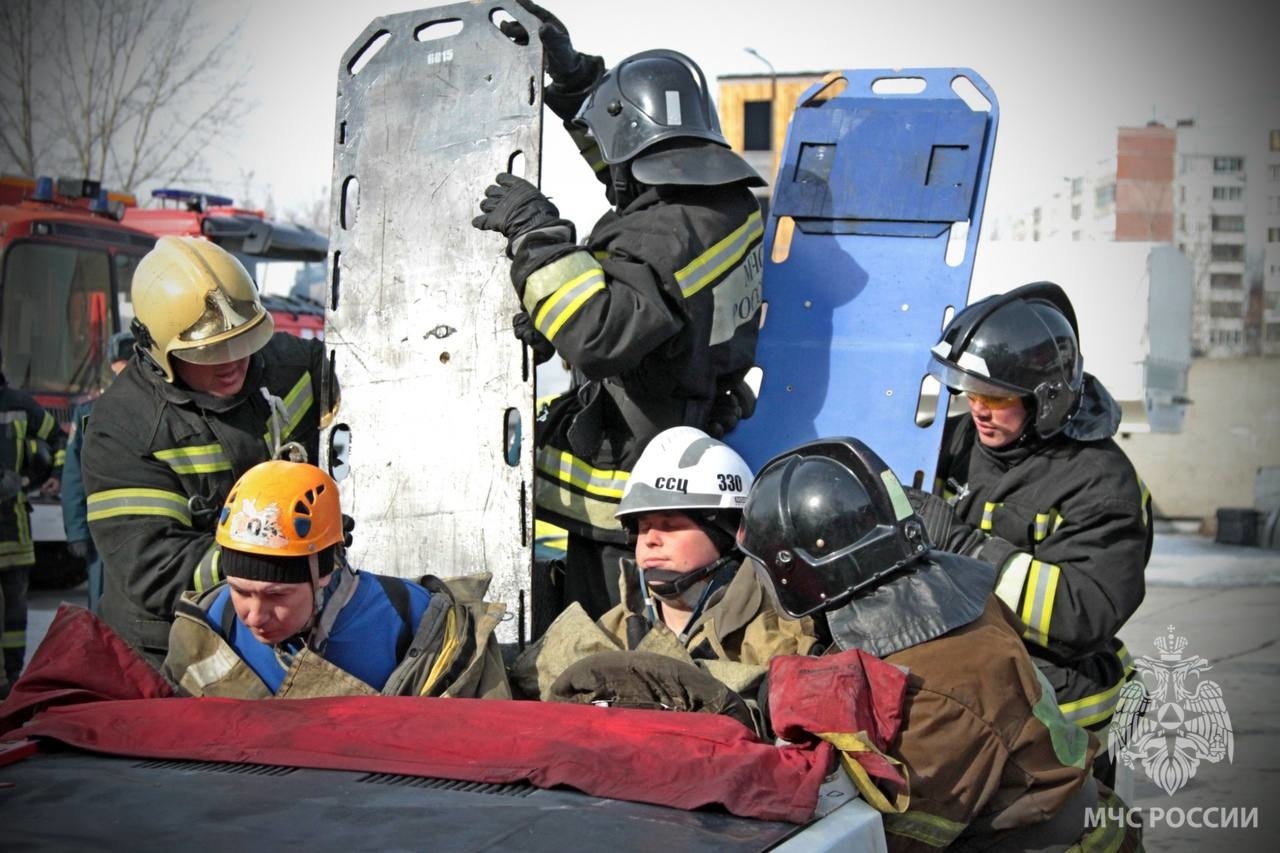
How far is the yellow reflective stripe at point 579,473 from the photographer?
3.76 m

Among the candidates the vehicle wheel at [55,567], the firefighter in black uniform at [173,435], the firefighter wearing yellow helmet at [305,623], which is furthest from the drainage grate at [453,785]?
the vehicle wheel at [55,567]

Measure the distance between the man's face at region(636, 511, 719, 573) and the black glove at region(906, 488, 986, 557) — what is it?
513 millimetres

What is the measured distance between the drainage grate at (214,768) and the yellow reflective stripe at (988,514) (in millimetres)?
1945

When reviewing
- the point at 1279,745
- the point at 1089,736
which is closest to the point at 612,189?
the point at 1089,736

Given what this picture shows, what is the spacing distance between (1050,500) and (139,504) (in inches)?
89.8

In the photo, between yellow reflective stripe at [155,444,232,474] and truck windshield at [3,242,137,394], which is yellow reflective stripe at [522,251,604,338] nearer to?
yellow reflective stripe at [155,444,232,474]

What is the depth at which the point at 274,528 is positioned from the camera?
9.24 feet

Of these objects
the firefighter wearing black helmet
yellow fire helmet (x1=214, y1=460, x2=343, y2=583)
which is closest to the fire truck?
yellow fire helmet (x1=214, y1=460, x2=343, y2=583)

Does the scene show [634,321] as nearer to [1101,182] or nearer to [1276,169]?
[1276,169]

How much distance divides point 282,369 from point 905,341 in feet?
5.98

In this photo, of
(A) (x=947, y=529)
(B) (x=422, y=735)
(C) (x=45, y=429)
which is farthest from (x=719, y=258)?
(C) (x=45, y=429)

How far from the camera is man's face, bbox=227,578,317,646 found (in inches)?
112

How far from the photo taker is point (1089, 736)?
2703mm

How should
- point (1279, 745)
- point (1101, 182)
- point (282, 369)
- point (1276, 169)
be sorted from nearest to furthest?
point (282, 369), point (1279, 745), point (1276, 169), point (1101, 182)
